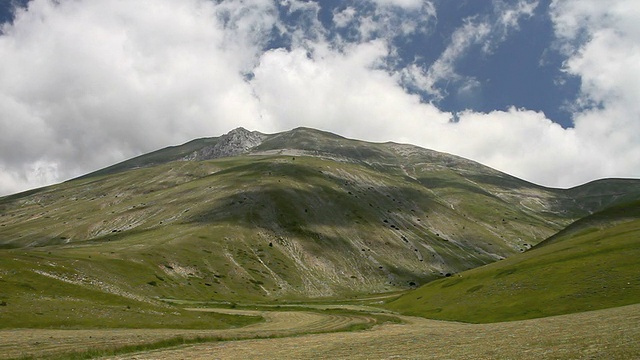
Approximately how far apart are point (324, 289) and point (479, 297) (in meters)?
104

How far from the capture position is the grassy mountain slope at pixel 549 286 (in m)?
62.6

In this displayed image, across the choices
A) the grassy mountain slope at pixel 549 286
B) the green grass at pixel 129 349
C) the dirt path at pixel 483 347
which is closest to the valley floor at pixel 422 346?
the dirt path at pixel 483 347

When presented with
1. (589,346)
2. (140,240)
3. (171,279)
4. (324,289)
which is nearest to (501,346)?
(589,346)

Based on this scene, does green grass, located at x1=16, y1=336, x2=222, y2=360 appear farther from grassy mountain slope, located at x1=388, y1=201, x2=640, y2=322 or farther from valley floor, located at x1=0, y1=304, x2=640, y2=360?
grassy mountain slope, located at x1=388, y1=201, x2=640, y2=322

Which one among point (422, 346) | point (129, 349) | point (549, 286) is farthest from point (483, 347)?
point (549, 286)

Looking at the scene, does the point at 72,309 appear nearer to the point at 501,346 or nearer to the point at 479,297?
the point at 501,346

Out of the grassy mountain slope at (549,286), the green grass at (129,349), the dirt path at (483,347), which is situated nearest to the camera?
the dirt path at (483,347)

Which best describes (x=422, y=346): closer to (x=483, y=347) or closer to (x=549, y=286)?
(x=483, y=347)

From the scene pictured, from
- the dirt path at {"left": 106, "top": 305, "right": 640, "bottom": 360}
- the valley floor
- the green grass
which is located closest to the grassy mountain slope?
the valley floor

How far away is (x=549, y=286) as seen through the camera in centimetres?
7212

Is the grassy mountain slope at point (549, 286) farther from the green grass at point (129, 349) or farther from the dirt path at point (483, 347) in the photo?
the green grass at point (129, 349)

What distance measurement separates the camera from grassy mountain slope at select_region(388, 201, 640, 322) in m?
62.6

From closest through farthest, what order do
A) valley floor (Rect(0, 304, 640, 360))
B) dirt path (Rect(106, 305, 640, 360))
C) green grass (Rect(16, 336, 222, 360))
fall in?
dirt path (Rect(106, 305, 640, 360)), valley floor (Rect(0, 304, 640, 360)), green grass (Rect(16, 336, 222, 360))

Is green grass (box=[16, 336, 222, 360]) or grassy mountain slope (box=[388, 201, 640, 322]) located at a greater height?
green grass (box=[16, 336, 222, 360])
